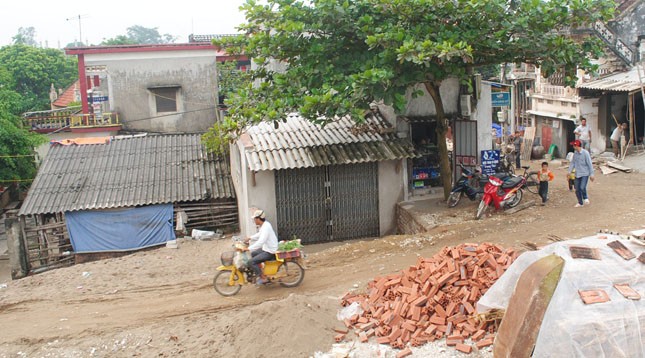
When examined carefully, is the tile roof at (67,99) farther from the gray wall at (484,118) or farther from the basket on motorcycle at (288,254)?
the basket on motorcycle at (288,254)

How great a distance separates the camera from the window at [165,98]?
23609 mm

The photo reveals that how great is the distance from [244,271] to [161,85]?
15.7 meters

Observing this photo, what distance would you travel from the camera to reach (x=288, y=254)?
9.62 metres

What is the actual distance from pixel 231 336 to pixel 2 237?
19436mm

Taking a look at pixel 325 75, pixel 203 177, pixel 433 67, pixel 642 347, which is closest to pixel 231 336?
pixel 642 347

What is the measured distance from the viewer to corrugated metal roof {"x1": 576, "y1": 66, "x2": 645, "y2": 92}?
60.1ft

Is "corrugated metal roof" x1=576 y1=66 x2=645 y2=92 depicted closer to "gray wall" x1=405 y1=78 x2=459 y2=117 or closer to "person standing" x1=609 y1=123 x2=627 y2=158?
"person standing" x1=609 y1=123 x2=627 y2=158

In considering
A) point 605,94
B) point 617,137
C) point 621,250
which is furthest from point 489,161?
point 605,94

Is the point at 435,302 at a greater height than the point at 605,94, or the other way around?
the point at 605,94

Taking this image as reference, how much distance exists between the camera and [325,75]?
11.8 m

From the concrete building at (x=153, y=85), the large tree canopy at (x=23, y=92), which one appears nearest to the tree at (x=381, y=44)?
the concrete building at (x=153, y=85)

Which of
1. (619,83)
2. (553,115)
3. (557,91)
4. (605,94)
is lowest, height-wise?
(553,115)

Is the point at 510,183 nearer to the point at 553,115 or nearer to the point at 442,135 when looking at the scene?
the point at 442,135

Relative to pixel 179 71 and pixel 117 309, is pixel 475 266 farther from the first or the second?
pixel 179 71
